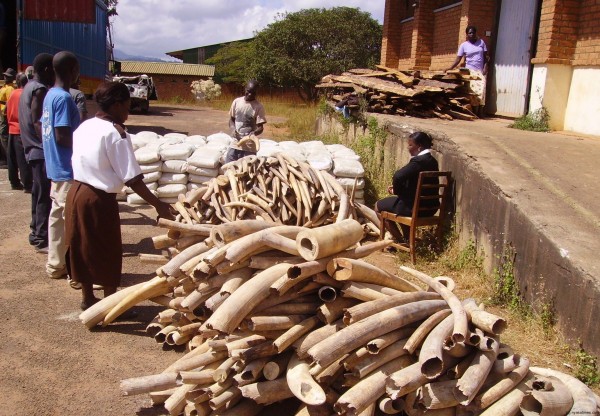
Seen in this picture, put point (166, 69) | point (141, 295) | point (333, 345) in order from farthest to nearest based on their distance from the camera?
point (166, 69), point (141, 295), point (333, 345)

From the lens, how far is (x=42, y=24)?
1238 centimetres

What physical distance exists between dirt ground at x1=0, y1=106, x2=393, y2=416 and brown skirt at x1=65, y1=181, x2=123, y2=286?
420 mm

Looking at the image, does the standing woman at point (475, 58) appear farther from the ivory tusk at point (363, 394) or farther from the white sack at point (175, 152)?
the ivory tusk at point (363, 394)

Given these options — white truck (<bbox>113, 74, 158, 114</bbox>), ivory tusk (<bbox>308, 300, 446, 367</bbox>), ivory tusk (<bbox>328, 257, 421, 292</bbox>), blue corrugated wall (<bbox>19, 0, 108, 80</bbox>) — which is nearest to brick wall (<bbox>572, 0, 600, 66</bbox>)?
ivory tusk (<bbox>328, 257, 421, 292</bbox>)

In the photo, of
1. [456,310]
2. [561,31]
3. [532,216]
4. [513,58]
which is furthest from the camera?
[513,58]

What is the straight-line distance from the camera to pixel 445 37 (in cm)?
1339

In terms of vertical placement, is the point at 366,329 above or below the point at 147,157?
below

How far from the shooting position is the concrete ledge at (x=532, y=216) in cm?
401

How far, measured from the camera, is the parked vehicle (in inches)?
461

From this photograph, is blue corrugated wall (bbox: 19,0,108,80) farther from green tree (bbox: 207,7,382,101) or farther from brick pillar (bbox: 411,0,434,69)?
green tree (bbox: 207,7,382,101)

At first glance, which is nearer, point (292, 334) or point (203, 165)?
point (292, 334)

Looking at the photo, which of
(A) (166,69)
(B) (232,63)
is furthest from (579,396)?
(A) (166,69)

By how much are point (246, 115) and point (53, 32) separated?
21.9 ft

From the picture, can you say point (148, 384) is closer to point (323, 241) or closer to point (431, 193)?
point (323, 241)
